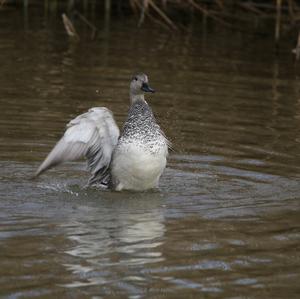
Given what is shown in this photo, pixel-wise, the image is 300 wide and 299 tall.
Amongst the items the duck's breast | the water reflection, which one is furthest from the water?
the duck's breast

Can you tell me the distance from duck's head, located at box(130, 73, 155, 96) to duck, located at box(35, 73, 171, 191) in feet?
0.64

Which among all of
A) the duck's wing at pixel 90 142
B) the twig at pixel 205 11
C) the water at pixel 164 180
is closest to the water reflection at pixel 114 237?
the water at pixel 164 180

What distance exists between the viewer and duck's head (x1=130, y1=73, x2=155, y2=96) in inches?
337

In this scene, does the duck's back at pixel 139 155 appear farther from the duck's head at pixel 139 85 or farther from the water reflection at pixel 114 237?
the duck's head at pixel 139 85

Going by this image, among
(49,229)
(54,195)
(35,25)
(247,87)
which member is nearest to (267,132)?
(247,87)

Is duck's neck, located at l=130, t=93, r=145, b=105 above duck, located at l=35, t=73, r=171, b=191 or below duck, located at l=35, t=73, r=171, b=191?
above

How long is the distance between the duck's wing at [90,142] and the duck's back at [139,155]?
0.20 m

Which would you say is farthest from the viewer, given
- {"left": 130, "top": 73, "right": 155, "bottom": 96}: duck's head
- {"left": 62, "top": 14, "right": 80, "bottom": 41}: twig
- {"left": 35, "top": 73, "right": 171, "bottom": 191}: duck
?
{"left": 62, "top": 14, "right": 80, "bottom": 41}: twig

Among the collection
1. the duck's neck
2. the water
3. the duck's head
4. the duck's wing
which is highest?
the duck's head

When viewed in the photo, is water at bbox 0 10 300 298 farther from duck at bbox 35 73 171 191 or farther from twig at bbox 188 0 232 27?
twig at bbox 188 0 232 27

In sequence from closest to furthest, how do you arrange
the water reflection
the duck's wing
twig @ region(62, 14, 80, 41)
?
1. the water reflection
2. the duck's wing
3. twig @ region(62, 14, 80, 41)

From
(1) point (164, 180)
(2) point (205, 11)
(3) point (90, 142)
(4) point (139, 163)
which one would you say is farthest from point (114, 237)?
(2) point (205, 11)

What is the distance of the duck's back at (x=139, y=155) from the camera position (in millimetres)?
7945

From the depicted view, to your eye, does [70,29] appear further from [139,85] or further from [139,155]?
[139,155]
